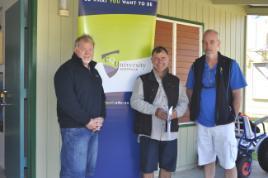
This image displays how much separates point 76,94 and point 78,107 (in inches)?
4.3

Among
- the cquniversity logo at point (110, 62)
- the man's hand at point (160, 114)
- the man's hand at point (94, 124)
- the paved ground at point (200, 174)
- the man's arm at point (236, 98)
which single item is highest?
the cquniversity logo at point (110, 62)

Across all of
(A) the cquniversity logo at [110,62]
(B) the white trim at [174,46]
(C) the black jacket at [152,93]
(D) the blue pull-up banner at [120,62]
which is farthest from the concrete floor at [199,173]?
(A) the cquniversity logo at [110,62]

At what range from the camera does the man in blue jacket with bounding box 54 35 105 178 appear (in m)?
2.90

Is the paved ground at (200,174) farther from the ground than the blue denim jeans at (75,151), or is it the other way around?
the blue denim jeans at (75,151)

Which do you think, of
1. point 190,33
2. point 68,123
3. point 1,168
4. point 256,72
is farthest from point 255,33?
point 68,123

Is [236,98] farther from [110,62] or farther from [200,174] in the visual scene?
[200,174]

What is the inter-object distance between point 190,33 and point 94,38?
233 cm

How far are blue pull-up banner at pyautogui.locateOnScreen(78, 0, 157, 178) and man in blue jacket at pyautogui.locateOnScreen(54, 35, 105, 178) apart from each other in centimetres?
42

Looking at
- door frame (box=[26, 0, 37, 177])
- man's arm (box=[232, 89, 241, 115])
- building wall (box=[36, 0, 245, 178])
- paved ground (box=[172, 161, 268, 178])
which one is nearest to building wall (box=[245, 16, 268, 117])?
paved ground (box=[172, 161, 268, 178])

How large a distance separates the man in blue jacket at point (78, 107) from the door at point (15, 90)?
2.37 feet

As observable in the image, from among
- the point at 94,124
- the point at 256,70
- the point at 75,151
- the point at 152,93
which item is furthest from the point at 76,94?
the point at 256,70

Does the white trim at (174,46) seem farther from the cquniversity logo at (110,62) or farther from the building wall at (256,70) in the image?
the building wall at (256,70)

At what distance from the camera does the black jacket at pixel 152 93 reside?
3.47 m

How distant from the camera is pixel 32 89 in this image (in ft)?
12.1
